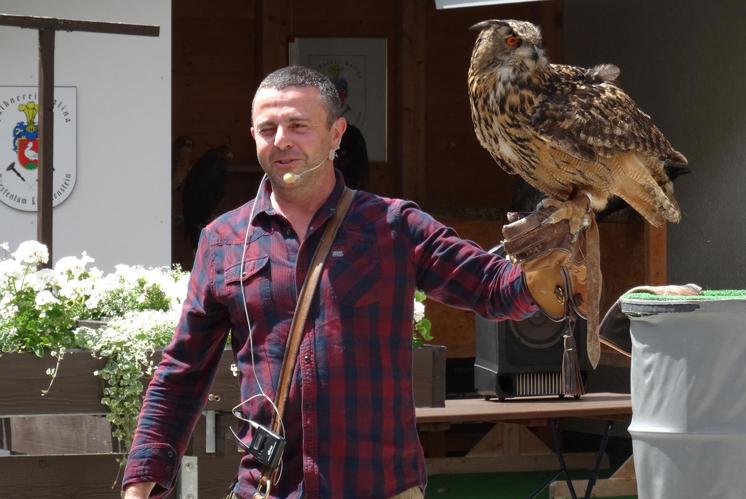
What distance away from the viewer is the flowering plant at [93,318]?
379cm

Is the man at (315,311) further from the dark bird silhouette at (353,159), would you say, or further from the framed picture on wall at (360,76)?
the framed picture on wall at (360,76)

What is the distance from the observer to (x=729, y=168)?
7.54 metres

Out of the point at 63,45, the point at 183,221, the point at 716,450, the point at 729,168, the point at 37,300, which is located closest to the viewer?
the point at 716,450

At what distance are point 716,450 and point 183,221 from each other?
7704 mm

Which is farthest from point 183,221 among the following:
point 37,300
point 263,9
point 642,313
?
point 642,313

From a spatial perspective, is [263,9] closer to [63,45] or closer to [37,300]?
[63,45]

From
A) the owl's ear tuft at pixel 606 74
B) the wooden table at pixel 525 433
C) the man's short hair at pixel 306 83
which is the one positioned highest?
the owl's ear tuft at pixel 606 74

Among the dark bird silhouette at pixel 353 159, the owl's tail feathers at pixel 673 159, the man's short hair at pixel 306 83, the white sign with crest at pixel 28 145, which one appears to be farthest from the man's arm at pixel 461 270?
the dark bird silhouette at pixel 353 159

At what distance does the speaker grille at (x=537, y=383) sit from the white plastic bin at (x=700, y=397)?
404 cm

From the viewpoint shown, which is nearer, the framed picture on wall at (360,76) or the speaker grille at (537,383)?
the speaker grille at (537,383)

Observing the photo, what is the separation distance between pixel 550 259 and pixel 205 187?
695cm

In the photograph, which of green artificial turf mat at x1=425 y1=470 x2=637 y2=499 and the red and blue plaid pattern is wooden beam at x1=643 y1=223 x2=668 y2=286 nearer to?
green artificial turf mat at x1=425 y1=470 x2=637 y2=499

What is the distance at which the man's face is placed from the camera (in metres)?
2.46

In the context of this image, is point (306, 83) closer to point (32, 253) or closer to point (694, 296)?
point (694, 296)
